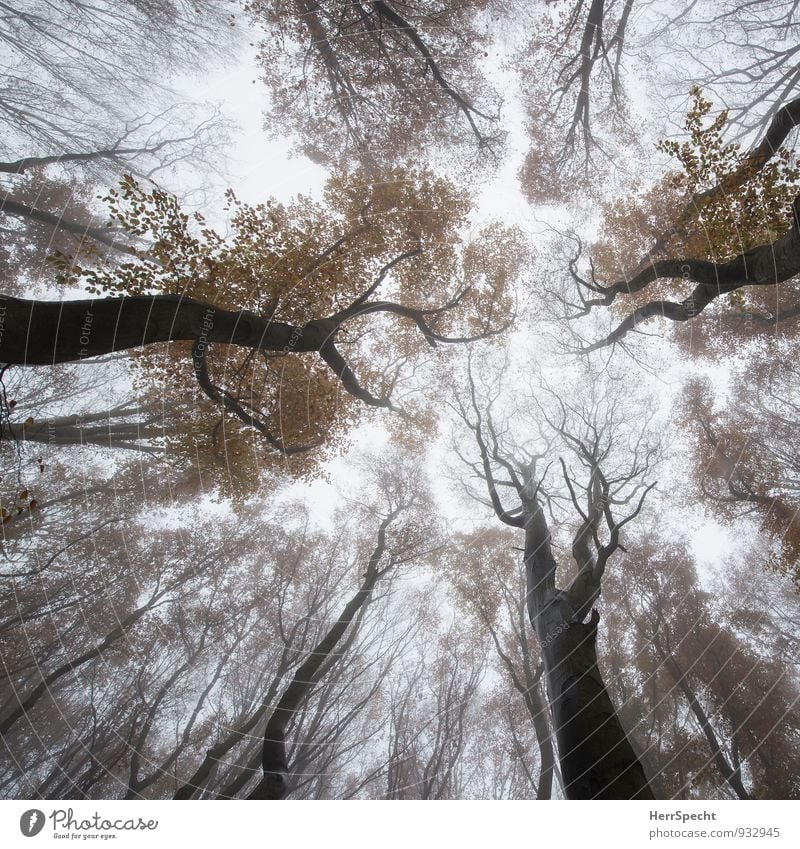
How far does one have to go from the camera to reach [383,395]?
299 inches

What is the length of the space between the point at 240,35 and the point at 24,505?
27.1ft

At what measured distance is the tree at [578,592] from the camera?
11.9 feet

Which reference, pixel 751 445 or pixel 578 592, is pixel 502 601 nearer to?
pixel 578 592

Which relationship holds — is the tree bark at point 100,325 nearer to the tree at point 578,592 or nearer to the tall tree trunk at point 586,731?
the tree at point 578,592

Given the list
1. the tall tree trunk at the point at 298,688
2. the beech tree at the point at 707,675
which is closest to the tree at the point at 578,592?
the beech tree at the point at 707,675

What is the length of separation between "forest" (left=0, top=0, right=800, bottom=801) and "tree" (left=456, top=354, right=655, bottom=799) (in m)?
0.10

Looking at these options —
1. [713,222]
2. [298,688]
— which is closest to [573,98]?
[713,222]

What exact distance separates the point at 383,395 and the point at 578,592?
14.6ft

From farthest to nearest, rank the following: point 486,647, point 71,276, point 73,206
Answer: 1. point 486,647
2. point 73,206
3. point 71,276

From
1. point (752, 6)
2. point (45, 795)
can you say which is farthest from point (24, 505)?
point (752, 6)

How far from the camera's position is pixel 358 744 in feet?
24.4

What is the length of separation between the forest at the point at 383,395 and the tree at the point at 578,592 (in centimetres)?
10
